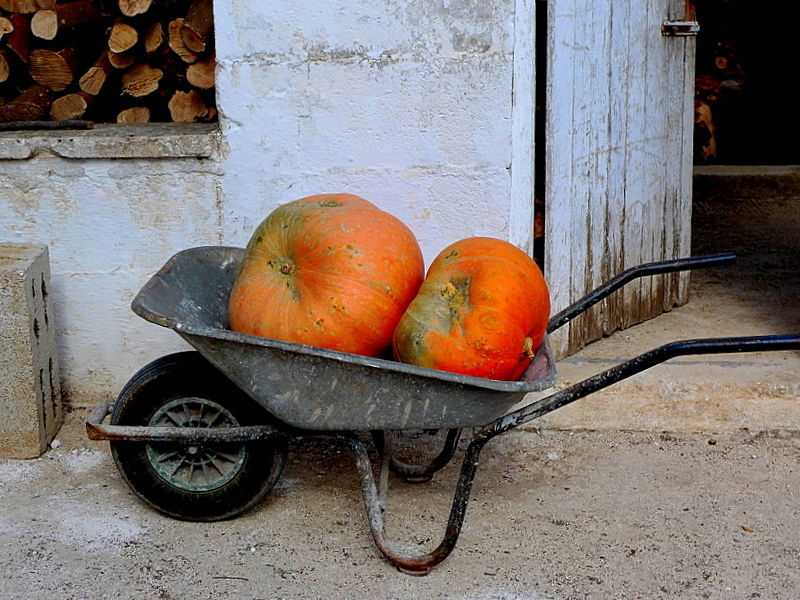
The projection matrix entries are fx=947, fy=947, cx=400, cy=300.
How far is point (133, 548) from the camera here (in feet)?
8.97

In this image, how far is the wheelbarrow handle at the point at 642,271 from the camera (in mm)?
2666

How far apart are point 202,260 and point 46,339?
79 cm

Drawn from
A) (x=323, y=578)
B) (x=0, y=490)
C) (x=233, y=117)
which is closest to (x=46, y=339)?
(x=0, y=490)

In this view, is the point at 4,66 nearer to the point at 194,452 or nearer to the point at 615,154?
the point at 194,452

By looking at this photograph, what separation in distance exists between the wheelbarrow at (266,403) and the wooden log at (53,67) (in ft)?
4.94

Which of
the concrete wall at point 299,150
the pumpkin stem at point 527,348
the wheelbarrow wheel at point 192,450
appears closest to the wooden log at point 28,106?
the concrete wall at point 299,150

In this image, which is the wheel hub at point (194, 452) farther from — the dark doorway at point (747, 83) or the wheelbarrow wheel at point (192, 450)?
the dark doorway at point (747, 83)

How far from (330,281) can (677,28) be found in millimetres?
2431

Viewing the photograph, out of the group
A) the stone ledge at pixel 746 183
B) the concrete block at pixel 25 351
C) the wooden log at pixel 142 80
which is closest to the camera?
the concrete block at pixel 25 351

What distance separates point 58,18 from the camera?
3.86 m

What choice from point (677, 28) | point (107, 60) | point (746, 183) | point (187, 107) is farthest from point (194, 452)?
point (746, 183)

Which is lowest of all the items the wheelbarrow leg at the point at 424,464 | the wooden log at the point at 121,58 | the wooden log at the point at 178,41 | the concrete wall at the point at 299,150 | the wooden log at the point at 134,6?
the wheelbarrow leg at the point at 424,464

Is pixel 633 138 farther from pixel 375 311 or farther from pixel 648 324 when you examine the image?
pixel 375 311

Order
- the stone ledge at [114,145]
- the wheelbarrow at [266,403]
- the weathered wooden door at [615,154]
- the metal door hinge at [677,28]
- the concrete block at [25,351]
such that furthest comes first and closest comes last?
the metal door hinge at [677,28], the weathered wooden door at [615,154], the stone ledge at [114,145], the concrete block at [25,351], the wheelbarrow at [266,403]
